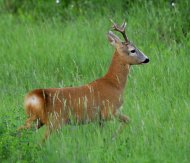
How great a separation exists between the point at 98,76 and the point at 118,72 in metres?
1.59

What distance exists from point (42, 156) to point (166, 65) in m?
3.43

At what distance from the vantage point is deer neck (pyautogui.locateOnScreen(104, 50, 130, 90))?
8.83 m

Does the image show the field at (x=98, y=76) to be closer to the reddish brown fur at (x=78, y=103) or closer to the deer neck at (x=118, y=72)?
the reddish brown fur at (x=78, y=103)

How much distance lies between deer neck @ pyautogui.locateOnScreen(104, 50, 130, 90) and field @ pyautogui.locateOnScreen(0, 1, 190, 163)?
0.90ft

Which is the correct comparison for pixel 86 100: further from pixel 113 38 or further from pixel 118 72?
pixel 113 38

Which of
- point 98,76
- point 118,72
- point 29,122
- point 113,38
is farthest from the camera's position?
point 98,76

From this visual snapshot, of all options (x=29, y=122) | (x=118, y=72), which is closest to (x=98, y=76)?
(x=118, y=72)

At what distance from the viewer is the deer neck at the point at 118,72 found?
29.0 ft

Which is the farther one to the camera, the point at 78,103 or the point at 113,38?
the point at 113,38

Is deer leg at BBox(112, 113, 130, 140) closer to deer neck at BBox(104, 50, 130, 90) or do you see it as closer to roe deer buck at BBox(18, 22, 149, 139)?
roe deer buck at BBox(18, 22, 149, 139)

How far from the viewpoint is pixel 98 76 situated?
10547mm

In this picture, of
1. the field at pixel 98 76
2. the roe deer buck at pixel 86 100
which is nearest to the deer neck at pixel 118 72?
the roe deer buck at pixel 86 100

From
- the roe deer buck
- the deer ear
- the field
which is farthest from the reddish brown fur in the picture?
the deer ear

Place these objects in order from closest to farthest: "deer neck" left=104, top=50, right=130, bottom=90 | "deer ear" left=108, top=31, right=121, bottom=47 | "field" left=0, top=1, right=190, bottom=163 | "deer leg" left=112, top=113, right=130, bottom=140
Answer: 1. "field" left=0, top=1, right=190, bottom=163
2. "deer leg" left=112, top=113, right=130, bottom=140
3. "deer neck" left=104, top=50, right=130, bottom=90
4. "deer ear" left=108, top=31, right=121, bottom=47
